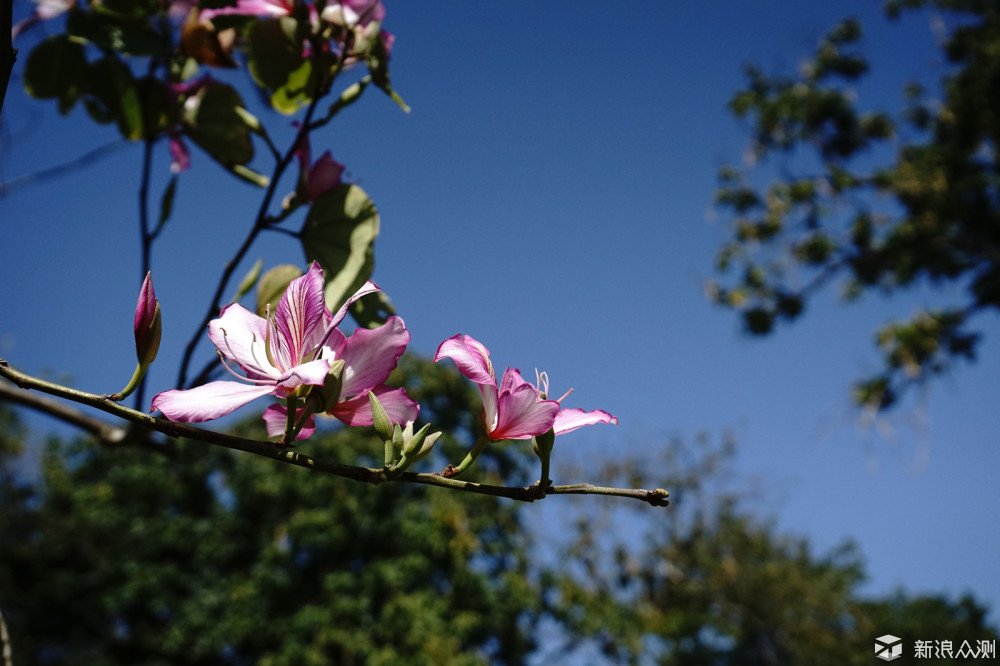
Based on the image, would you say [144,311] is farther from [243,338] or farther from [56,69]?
[56,69]

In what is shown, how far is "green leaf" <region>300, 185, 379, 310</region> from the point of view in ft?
2.00

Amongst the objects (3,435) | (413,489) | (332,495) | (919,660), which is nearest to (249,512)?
(332,495)

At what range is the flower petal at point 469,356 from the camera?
1.28 ft

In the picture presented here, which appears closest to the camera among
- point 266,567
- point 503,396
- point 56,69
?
point 503,396

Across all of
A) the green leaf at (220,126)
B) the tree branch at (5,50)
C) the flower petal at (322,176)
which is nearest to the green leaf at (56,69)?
the green leaf at (220,126)

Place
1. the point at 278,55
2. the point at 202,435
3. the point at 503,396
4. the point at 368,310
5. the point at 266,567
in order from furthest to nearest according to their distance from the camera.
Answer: the point at 266,567 < the point at 278,55 < the point at 368,310 < the point at 503,396 < the point at 202,435

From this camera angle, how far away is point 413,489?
316 inches

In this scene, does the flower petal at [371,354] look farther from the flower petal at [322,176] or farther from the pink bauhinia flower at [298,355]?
the flower petal at [322,176]

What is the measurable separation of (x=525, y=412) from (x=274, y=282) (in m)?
0.33

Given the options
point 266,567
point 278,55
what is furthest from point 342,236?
point 266,567

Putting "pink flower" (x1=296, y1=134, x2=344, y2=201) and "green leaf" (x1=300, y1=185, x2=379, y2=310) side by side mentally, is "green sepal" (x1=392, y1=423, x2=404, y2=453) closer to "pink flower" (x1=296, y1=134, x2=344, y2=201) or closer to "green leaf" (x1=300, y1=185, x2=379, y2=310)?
"green leaf" (x1=300, y1=185, x2=379, y2=310)

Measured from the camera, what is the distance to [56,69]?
0.81m

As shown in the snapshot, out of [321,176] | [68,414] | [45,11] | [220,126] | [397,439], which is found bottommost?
[397,439]

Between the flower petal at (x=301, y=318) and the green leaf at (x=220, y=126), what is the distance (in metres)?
0.43
